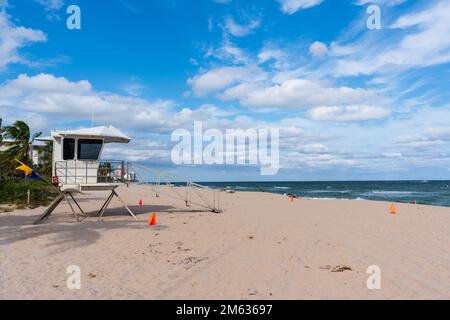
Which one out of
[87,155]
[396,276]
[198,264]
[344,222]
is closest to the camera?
[396,276]

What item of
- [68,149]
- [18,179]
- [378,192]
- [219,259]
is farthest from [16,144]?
[378,192]

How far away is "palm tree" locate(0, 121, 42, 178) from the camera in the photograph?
3025cm

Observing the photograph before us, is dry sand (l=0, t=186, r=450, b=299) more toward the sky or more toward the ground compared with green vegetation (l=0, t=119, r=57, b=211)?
more toward the ground

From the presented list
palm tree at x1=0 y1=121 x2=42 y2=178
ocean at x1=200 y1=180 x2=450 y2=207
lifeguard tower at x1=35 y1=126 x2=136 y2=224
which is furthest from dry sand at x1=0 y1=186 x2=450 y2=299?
ocean at x1=200 y1=180 x2=450 y2=207

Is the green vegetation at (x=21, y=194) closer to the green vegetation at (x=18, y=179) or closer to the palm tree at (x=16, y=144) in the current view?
the green vegetation at (x=18, y=179)

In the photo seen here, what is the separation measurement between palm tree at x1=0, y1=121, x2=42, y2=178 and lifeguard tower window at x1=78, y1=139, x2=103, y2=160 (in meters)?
16.4

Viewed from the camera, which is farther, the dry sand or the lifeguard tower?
the lifeguard tower

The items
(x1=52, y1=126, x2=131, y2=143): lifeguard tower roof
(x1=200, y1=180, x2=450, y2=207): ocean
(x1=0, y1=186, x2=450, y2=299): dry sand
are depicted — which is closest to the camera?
(x1=0, y1=186, x2=450, y2=299): dry sand

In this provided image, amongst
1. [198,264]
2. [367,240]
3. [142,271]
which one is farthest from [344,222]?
[142,271]

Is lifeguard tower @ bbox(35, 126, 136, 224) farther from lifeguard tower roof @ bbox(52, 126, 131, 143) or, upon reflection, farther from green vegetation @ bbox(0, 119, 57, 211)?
green vegetation @ bbox(0, 119, 57, 211)

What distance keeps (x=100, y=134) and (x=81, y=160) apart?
1.46 metres

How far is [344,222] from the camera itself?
18844mm
